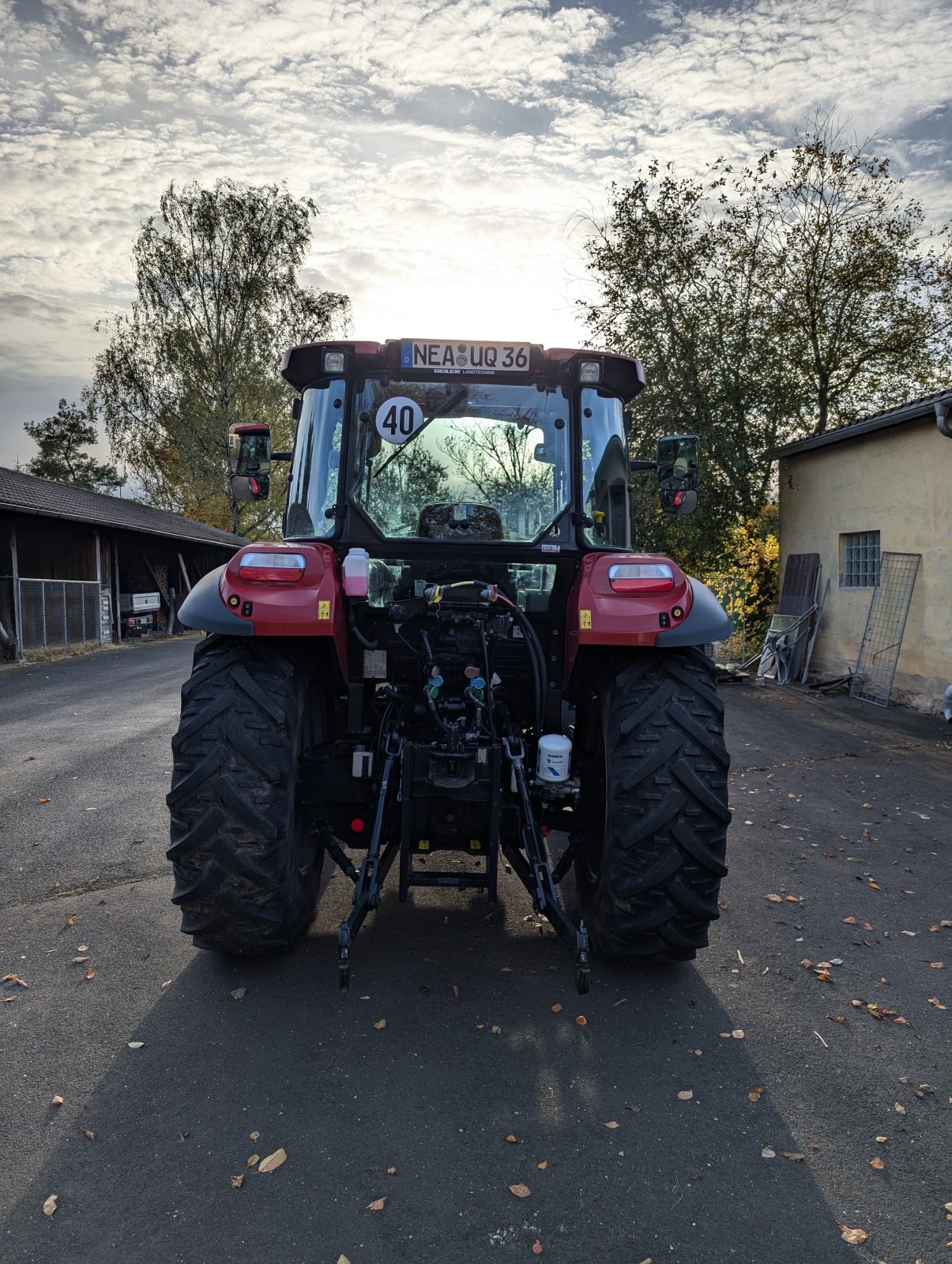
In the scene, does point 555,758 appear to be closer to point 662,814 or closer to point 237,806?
point 662,814

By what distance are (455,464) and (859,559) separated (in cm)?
1066

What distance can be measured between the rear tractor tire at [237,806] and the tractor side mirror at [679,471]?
7.07 ft

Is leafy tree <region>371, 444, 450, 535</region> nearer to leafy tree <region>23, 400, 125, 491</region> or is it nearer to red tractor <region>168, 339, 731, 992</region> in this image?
red tractor <region>168, 339, 731, 992</region>

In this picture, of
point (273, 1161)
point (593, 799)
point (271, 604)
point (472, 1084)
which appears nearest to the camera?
point (273, 1161)

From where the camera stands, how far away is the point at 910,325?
56.1 ft

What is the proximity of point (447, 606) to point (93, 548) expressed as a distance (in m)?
20.3

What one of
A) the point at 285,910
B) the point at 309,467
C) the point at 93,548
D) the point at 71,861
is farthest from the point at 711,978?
the point at 93,548

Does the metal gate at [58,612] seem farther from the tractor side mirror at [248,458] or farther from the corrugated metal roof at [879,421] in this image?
the corrugated metal roof at [879,421]

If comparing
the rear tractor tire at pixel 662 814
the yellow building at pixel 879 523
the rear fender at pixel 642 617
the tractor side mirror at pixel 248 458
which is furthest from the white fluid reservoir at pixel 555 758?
the yellow building at pixel 879 523

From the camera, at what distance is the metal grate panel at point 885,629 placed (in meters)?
11.1

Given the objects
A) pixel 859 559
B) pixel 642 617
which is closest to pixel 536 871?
pixel 642 617

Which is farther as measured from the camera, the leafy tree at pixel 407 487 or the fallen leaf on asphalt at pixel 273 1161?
the leafy tree at pixel 407 487

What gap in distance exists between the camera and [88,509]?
805 inches

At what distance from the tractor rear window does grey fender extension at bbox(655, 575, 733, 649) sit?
77 centimetres
